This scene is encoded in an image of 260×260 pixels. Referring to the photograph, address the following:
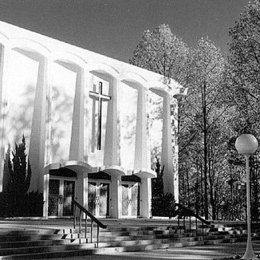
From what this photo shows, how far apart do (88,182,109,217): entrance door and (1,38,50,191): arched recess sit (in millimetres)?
3426

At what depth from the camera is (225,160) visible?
113 feet

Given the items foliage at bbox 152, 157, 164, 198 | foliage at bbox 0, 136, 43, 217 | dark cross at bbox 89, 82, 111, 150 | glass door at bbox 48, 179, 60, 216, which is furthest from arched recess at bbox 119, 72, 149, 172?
foliage at bbox 0, 136, 43, 217

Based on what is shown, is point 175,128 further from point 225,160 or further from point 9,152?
point 9,152

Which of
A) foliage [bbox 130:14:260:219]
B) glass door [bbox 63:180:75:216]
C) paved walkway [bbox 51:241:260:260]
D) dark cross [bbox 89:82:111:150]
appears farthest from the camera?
foliage [bbox 130:14:260:219]

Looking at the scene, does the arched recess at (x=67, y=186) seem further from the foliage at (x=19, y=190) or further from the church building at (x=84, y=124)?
the foliage at (x=19, y=190)

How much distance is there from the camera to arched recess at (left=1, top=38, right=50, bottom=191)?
20.0m

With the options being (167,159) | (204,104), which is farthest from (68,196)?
(204,104)

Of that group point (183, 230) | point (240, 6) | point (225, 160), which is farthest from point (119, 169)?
point (225, 160)

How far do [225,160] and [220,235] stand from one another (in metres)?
19.0

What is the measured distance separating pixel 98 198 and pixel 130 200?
2.32 meters

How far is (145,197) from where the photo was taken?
25203 millimetres

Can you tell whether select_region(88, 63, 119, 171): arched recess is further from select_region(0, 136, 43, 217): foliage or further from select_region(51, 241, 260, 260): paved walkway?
select_region(51, 241, 260, 260): paved walkway

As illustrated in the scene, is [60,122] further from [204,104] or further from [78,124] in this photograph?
[204,104]

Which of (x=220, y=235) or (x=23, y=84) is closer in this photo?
(x=220, y=235)
